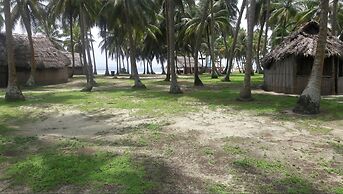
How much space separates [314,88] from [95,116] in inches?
347

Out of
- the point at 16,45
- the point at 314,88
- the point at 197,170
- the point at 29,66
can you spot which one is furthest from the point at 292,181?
the point at 16,45

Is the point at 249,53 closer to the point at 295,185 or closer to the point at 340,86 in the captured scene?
the point at 340,86

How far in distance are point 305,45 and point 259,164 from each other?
49.7 feet

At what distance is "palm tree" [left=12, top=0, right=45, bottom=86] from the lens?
30547 millimetres

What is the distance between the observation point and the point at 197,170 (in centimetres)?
770

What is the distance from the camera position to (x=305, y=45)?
69.9 ft

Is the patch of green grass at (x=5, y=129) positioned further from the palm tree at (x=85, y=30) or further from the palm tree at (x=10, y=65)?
the palm tree at (x=85, y=30)

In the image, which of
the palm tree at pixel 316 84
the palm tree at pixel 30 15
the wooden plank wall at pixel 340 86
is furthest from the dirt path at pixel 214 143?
the palm tree at pixel 30 15

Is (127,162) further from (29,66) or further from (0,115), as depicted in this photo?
(29,66)

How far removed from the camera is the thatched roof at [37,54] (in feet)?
107

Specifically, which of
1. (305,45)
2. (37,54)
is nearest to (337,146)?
(305,45)

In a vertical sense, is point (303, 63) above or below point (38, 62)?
below

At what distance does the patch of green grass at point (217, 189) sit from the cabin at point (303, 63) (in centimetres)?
1618

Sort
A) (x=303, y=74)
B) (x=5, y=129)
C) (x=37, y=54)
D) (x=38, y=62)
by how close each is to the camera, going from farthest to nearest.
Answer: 1. (x=37, y=54)
2. (x=38, y=62)
3. (x=303, y=74)
4. (x=5, y=129)
